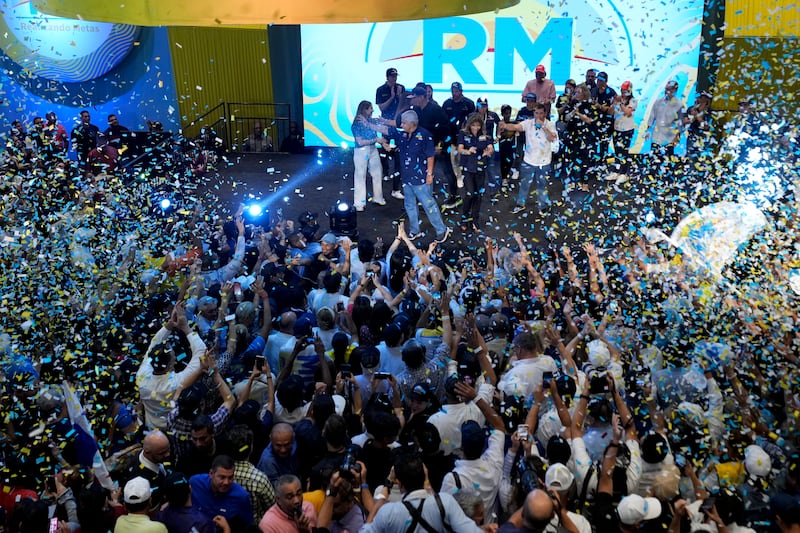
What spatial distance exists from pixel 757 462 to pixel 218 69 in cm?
1294

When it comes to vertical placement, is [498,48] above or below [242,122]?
above

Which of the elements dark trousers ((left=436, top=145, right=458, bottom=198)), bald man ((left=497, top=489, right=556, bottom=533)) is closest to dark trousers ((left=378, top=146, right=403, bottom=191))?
dark trousers ((left=436, top=145, right=458, bottom=198))

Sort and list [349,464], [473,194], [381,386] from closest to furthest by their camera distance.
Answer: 1. [349,464]
2. [381,386]
3. [473,194]

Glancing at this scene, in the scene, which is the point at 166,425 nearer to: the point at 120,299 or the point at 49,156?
the point at 120,299

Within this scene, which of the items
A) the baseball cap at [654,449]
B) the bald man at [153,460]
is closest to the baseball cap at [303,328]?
the bald man at [153,460]

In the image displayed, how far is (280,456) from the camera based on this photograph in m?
4.20

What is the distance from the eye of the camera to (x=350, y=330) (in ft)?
19.5

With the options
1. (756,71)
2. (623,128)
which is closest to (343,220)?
(623,128)

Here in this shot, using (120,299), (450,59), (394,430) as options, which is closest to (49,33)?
(450,59)

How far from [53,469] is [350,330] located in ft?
7.34

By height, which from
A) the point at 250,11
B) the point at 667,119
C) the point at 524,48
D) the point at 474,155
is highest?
the point at 250,11

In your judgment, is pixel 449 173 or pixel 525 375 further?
pixel 449 173

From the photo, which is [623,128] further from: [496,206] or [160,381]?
[160,381]

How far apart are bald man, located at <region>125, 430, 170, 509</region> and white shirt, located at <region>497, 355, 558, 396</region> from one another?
197 cm
